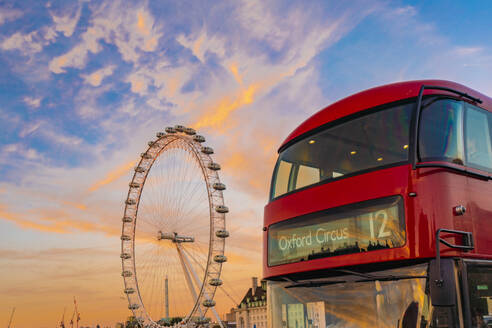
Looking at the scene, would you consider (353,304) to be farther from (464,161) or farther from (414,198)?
(464,161)

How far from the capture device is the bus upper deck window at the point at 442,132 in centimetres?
552

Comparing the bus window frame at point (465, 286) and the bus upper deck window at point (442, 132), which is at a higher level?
the bus upper deck window at point (442, 132)

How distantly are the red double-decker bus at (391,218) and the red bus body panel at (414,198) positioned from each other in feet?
0.04

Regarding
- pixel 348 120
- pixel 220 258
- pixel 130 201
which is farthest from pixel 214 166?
pixel 348 120

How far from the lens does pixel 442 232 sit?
509cm

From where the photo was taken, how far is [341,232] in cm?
580

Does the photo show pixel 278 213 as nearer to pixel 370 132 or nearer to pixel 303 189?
pixel 303 189

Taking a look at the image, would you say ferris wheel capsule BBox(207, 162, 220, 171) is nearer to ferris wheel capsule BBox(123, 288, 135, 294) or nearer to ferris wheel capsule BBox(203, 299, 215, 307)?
ferris wheel capsule BBox(203, 299, 215, 307)

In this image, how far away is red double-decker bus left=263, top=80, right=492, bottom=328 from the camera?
5.04 meters

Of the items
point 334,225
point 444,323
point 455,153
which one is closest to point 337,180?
point 334,225

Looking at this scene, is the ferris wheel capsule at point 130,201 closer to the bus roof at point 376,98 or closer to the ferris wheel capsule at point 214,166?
the ferris wheel capsule at point 214,166

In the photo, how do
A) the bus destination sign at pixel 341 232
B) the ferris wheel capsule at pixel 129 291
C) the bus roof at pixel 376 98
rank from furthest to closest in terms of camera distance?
the ferris wheel capsule at pixel 129 291
the bus roof at pixel 376 98
the bus destination sign at pixel 341 232

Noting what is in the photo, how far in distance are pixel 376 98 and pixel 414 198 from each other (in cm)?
154

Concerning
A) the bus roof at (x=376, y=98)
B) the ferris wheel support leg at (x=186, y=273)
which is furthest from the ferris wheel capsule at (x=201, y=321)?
the bus roof at (x=376, y=98)
